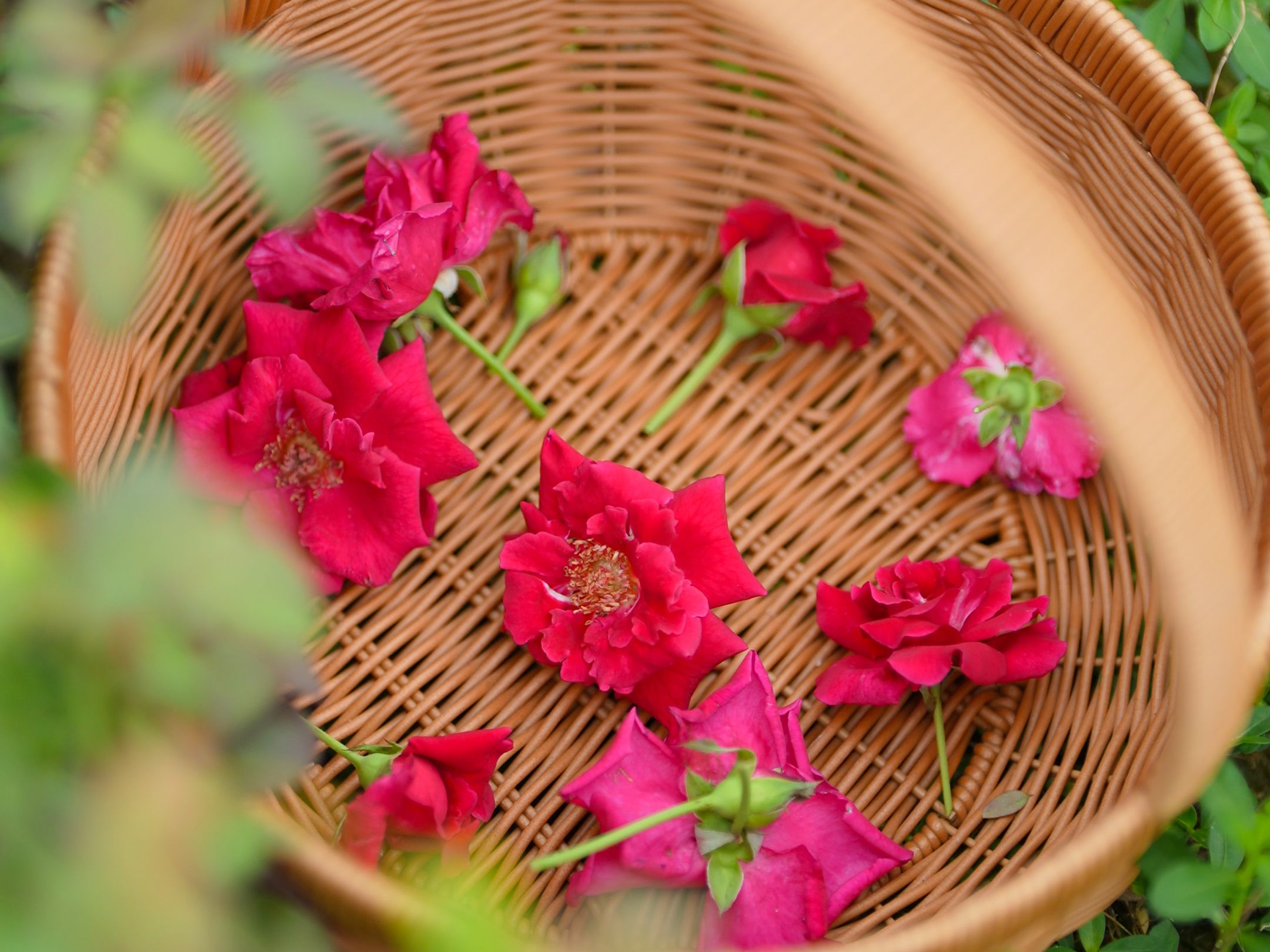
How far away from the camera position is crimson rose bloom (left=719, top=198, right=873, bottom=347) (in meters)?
0.76

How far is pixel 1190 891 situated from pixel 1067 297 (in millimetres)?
313

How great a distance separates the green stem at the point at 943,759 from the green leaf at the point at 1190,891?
0.16m

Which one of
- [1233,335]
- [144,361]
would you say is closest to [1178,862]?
[1233,335]

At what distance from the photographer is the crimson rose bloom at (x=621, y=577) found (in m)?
0.63

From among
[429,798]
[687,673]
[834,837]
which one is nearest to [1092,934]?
[834,837]

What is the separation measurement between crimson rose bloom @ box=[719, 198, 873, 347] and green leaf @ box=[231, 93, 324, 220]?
0.47 meters

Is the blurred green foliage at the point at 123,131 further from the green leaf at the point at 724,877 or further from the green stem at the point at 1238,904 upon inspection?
the green stem at the point at 1238,904

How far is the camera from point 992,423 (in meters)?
0.73

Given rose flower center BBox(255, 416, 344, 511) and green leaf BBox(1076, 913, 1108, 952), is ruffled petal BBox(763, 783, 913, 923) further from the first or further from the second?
rose flower center BBox(255, 416, 344, 511)

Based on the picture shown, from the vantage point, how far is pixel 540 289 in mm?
779

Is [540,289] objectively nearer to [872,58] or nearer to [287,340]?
[287,340]

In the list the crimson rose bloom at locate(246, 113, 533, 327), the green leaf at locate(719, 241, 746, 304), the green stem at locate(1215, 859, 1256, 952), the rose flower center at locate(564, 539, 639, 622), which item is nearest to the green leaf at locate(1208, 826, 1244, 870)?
the green stem at locate(1215, 859, 1256, 952)

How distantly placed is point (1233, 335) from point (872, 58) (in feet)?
1.16

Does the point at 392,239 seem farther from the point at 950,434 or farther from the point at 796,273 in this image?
the point at 950,434
